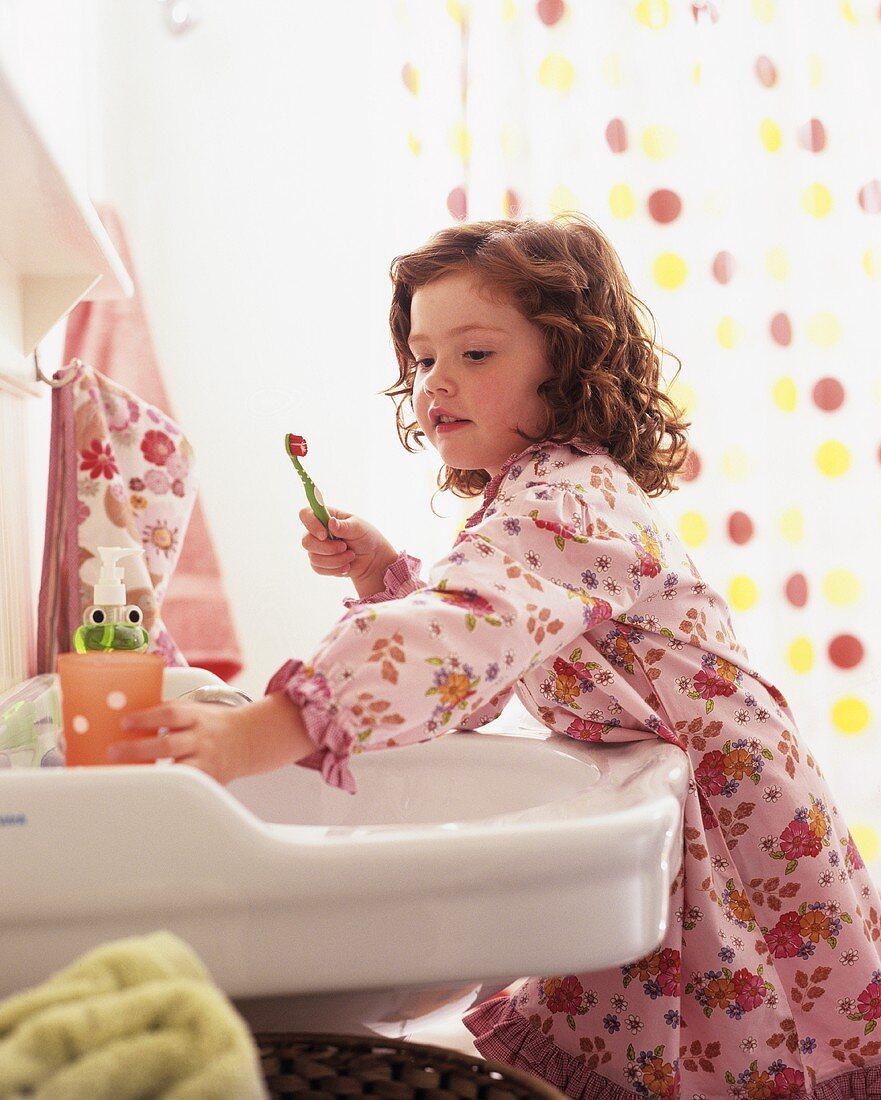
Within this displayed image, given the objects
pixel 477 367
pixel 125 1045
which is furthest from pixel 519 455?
pixel 125 1045

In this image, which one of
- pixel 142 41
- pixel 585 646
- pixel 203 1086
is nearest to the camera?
pixel 203 1086

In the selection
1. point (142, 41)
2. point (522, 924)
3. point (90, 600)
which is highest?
point (142, 41)

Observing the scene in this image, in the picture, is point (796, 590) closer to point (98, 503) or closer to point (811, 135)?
point (811, 135)

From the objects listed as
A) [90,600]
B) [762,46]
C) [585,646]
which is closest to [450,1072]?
[585,646]

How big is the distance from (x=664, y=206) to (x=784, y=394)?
36 cm

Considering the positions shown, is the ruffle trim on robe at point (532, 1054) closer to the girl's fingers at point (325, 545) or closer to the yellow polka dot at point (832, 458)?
the girl's fingers at point (325, 545)

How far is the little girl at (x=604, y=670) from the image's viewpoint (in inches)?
27.7

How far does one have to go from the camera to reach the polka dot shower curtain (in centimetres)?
176

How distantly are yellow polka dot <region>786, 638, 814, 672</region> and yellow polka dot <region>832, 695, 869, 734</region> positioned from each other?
84 millimetres

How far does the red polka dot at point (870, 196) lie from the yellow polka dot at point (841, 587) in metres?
0.60

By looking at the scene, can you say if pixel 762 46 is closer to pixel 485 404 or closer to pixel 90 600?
pixel 485 404

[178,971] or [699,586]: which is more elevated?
[699,586]

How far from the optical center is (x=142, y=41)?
5.54ft

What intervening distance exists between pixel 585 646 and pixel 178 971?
0.49 metres
